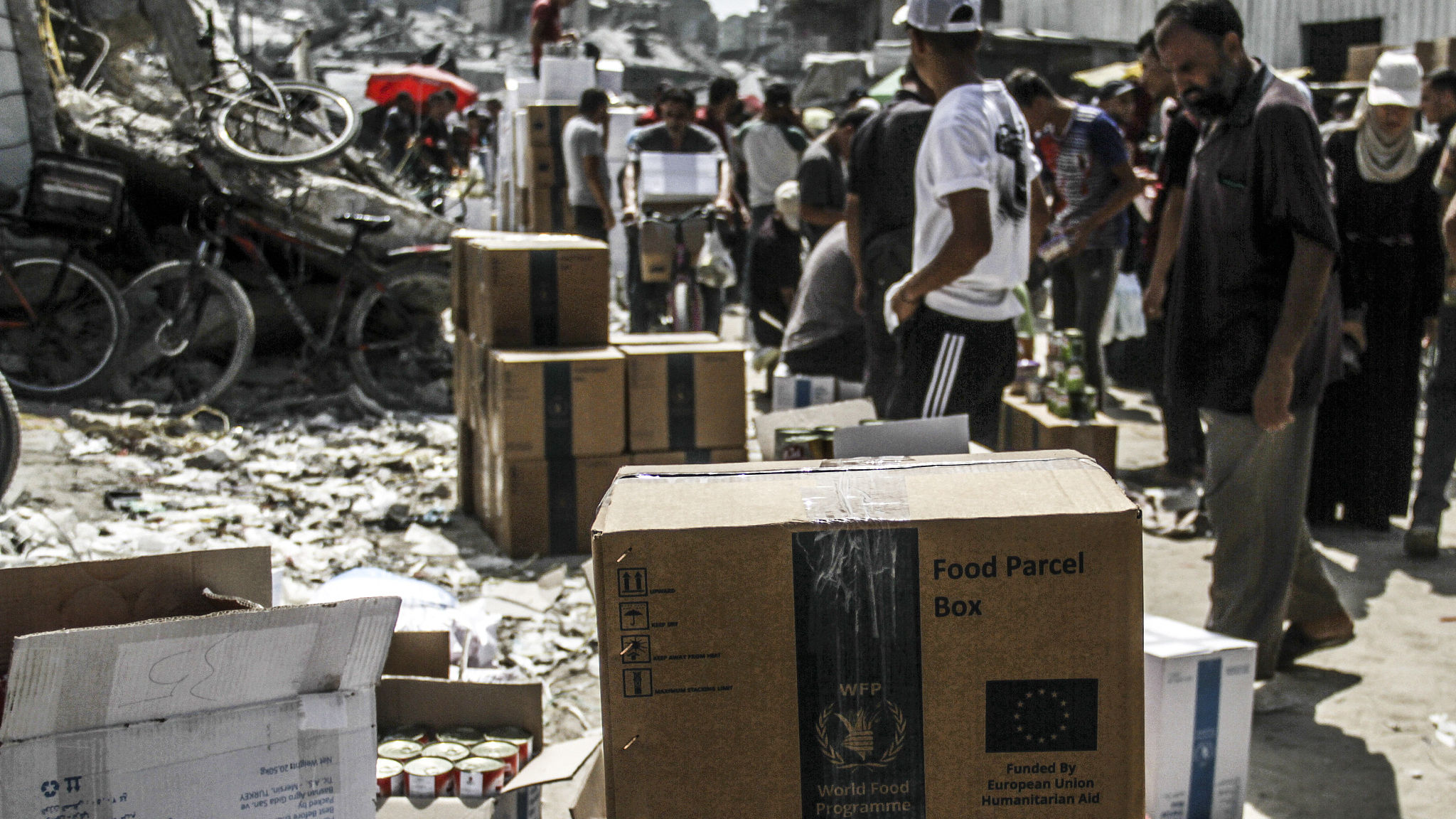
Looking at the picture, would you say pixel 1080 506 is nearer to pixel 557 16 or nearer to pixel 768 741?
pixel 768 741

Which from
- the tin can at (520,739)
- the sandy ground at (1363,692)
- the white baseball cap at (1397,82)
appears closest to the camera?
the tin can at (520,739)

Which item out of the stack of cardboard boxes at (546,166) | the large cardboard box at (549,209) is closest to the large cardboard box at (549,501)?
the stack of cardboard boxes at (546,166)

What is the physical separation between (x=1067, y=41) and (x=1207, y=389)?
803 inches

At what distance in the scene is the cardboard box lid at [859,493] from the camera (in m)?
1.46

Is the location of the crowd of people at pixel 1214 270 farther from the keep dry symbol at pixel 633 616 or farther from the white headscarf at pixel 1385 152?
the keep dry symbol at pixel 633 616

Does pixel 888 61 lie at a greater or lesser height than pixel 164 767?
greater

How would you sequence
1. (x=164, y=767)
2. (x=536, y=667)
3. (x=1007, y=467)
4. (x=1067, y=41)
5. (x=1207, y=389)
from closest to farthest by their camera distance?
(x=164, y=767)
(x=1007, y=467)
(x=1207, y=389)
(x=536, y=667)
(x=1067, y=41)

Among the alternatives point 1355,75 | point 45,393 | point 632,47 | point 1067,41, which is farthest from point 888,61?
point 45,393

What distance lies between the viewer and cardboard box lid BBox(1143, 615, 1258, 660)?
2719mm

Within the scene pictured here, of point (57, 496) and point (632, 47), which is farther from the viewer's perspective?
point (632, 47)

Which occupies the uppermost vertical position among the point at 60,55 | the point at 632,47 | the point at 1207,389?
the point at 632,47

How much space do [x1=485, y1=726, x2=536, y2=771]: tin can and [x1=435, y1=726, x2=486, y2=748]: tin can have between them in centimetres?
2

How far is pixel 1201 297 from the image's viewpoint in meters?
3.30

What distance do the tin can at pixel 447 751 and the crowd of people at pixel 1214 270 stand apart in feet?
4.97
